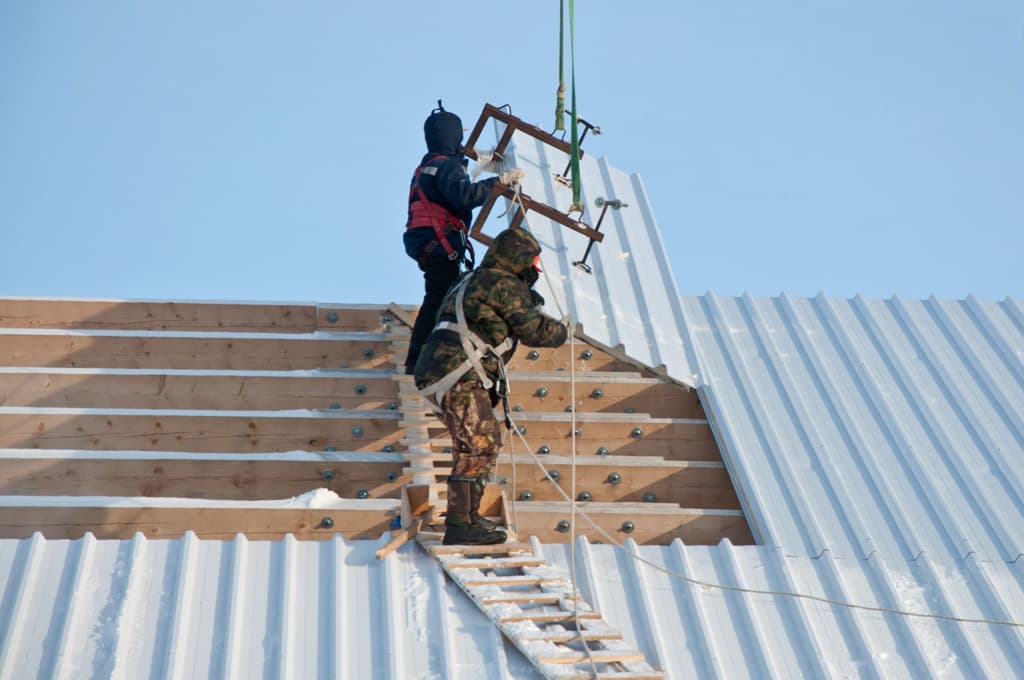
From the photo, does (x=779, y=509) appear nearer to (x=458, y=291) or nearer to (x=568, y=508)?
(x=568, y=508)

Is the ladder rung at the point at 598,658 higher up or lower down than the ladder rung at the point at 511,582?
lower down

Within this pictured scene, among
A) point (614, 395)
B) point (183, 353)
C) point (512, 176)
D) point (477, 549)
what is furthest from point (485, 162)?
point (477, 549)

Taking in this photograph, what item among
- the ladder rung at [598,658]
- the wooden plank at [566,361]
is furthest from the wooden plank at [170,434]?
the ladder rung at [598,658]

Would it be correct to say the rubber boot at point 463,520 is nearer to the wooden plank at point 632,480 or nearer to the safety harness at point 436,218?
the wooden plank at point 632,480

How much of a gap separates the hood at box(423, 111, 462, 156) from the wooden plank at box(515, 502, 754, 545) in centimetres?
241

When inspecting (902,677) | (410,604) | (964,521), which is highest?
(964,521)

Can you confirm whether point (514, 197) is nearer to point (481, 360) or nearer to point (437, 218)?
point (437, 218)

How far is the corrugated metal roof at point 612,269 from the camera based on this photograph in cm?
947

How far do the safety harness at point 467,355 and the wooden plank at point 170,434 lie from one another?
154cm

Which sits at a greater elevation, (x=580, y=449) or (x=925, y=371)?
(x=925, y=371)

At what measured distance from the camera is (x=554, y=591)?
256 inches

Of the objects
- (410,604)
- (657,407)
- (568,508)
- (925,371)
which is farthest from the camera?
(925,371)

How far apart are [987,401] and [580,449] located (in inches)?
125

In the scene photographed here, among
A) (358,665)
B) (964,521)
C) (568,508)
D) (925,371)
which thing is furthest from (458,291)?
(925,371)
